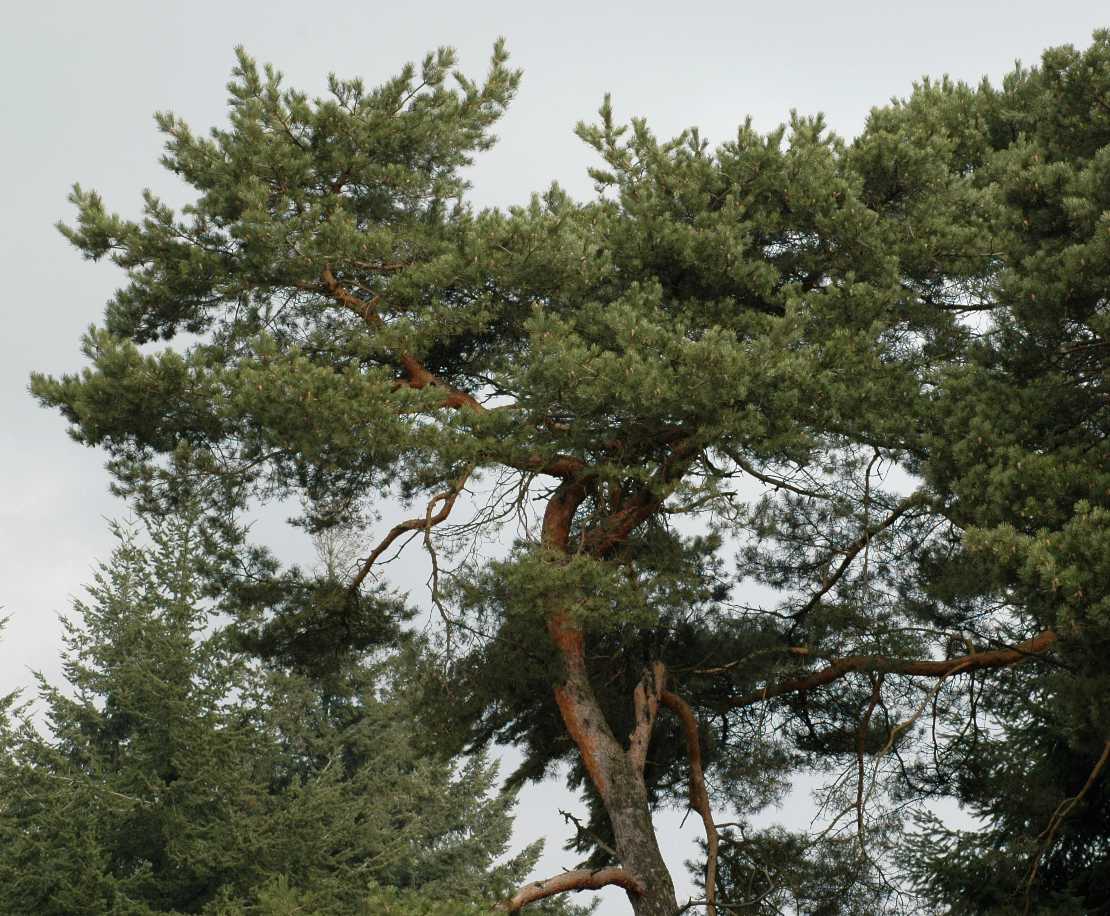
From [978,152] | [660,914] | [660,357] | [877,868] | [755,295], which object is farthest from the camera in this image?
[978,152]

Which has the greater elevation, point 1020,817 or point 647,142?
point 647,142

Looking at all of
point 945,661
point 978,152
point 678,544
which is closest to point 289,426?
point 678,544

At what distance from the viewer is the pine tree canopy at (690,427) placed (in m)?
8.12

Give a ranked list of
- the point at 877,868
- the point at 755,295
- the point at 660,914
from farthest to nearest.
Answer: the point at 877,868
the point at 755,295
the point at 660,914

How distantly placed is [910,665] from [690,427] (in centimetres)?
324

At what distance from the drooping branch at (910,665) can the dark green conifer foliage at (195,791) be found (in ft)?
18.5

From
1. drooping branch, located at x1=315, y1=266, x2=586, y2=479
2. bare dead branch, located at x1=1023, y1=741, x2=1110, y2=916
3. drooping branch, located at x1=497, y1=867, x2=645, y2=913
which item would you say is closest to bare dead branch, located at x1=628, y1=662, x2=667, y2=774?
drooping branch, located at x1=497, y1=867, x2=645, y2=913

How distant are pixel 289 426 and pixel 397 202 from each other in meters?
3.02

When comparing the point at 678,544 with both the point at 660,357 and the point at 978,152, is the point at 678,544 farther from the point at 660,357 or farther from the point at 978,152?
the point at 978,152

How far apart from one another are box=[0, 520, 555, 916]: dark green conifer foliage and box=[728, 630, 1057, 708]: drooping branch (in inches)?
222

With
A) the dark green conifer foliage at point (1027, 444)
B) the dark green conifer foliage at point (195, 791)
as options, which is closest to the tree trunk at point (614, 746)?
the dark green conifer foliage at point (1027, 444)

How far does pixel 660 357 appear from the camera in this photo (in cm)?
836

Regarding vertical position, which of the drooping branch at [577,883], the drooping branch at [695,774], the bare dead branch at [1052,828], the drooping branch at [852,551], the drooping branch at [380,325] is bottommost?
the bare dead branch at [1052,828]

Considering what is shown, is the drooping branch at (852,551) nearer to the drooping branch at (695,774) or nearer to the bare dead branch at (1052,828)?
the drooping branch at (695,774)
